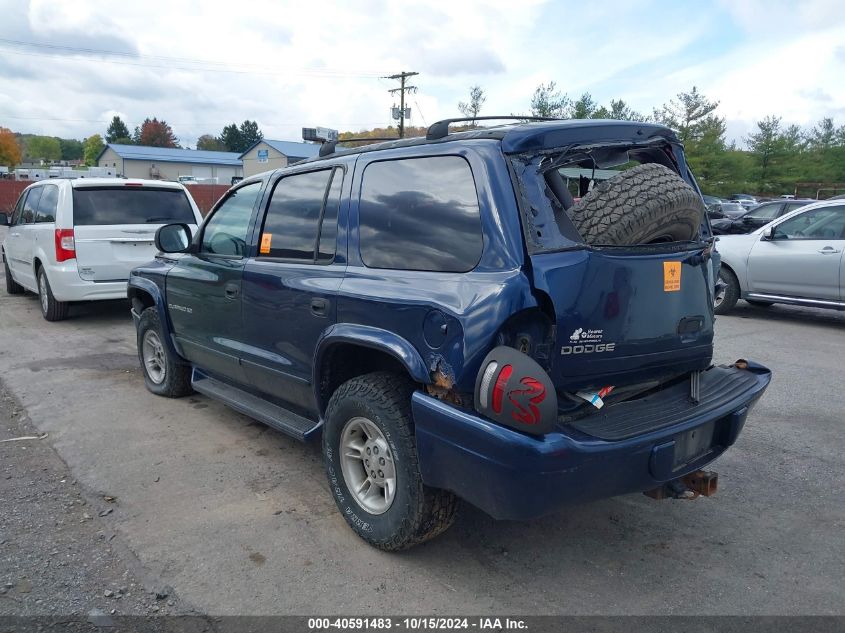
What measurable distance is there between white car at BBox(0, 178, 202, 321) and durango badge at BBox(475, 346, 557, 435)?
7034 mm

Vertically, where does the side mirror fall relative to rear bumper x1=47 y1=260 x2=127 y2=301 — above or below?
above

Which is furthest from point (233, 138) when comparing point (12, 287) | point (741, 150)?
point (12, 287)

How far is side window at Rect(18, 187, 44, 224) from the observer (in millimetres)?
9305

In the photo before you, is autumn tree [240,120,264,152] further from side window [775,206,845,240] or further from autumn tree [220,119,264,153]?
side window [775,206,845,240]

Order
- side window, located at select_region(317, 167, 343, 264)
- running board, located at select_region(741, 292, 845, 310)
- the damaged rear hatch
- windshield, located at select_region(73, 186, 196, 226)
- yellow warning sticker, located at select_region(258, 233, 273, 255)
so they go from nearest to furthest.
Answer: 1. the damaged rear hatch
2. side window, located at select_region(317, 167, 343, 264)
3. yellow warning sticker, located at select_region(258, 233, 273, 255)
4. windshield, located at select_region(73, 186, 196, 226)
5. running board, located at select_region(741, 292, 845, 310)

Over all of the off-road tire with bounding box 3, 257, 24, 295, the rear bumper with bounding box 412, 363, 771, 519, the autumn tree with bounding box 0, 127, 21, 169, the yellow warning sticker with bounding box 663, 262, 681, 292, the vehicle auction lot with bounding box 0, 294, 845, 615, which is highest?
the autumn tree with bounding box 0, 127, 21, 169

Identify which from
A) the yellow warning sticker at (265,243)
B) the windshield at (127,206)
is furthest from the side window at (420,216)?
the windshield at (127,206)

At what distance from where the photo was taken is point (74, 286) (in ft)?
26.8

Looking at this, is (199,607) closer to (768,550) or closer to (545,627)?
(545,627)

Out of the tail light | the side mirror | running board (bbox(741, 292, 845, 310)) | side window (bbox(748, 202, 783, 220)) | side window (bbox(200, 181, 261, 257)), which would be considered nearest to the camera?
side window (bbox(200, 181, 261, 257))

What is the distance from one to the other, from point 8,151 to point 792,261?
5023 inches

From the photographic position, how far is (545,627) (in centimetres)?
266

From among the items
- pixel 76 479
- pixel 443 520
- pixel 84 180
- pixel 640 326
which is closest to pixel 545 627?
pixel 443 520

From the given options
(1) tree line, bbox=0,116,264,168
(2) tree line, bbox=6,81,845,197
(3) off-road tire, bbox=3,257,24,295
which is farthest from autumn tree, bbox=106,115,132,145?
(3) off-road tire, bbox=3,257,24,295
